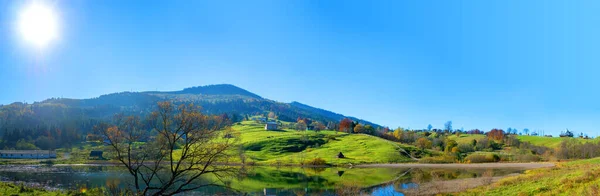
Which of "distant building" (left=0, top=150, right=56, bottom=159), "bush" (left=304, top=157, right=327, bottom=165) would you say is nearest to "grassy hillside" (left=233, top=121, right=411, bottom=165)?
"bush" (left=304, top=157, right=327, bottom=165)

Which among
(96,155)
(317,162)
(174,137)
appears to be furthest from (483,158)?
(96,155)

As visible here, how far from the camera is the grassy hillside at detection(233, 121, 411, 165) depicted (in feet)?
436

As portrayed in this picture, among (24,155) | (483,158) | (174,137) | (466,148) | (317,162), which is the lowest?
(317,162)

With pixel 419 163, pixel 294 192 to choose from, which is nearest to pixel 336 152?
pixel 419 163

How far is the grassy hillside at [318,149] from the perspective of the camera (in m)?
133

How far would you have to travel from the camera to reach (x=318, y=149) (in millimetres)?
155125

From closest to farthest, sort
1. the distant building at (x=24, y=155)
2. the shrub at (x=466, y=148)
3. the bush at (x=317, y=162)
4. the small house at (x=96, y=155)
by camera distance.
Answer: the bush at (x=317, y=162)
the small house at (x=96, y=155)
the distant building at (x=24, y=155)
the shrub at (x=466, y=148)

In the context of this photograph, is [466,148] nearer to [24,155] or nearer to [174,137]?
[174,137]

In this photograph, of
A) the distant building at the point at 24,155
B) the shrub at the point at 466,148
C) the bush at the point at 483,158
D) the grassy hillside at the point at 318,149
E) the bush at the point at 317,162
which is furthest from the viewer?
the shrub at the point at 466,148

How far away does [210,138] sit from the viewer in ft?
103

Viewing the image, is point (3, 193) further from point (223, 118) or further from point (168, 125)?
point (223, 118)

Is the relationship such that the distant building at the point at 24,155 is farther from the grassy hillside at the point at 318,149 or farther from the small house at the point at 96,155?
the grassy hillside at the point at 318,149

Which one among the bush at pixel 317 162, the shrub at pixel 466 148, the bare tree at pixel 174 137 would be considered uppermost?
the bare tree at pixel 174 137

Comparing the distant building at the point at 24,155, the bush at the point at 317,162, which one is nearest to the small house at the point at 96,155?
the distant building at the point at 24,155
